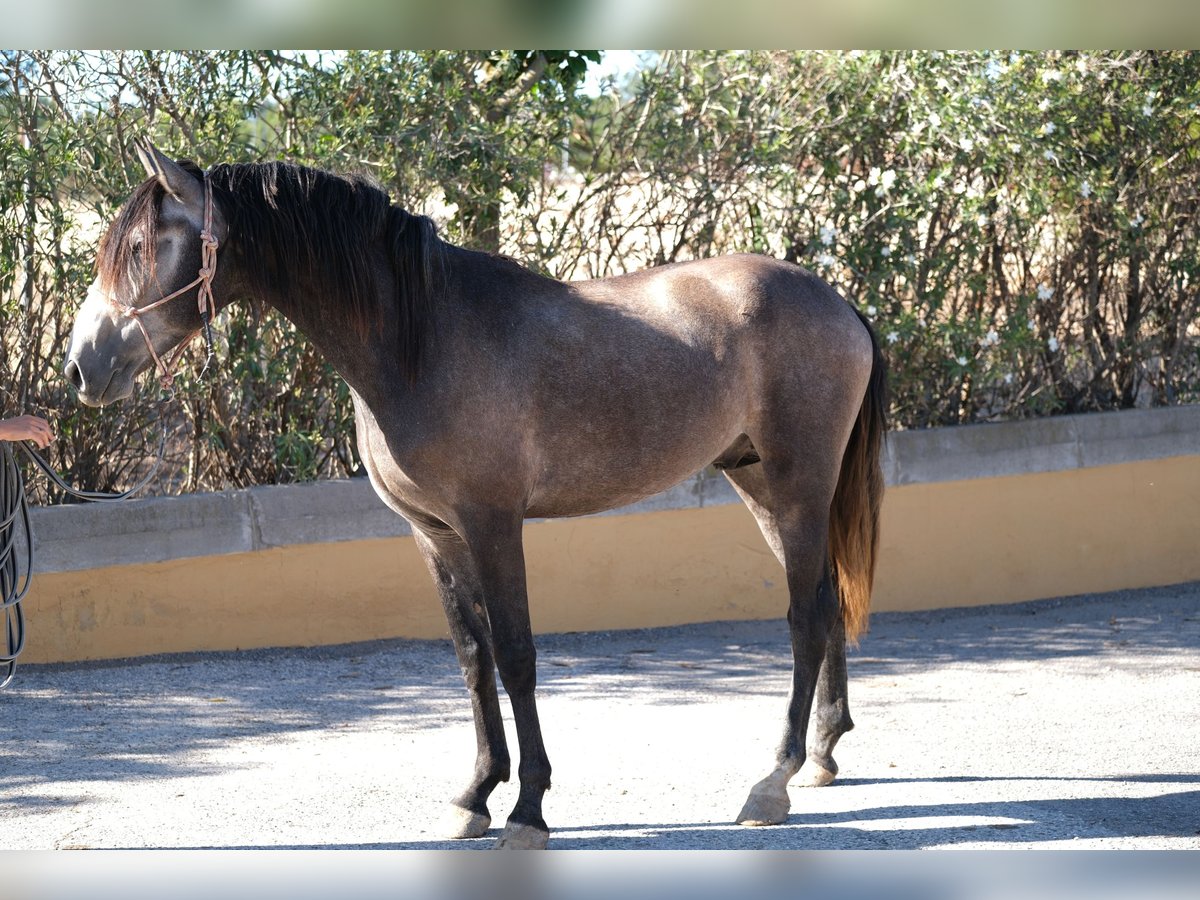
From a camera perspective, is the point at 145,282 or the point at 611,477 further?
the point at 611,477

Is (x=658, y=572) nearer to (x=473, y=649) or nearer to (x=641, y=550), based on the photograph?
(x=641, y=550)

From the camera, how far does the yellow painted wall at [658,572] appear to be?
6355 mm

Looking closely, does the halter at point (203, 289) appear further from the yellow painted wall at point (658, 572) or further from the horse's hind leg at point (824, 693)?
the yellow painted wall at point (658, 572)

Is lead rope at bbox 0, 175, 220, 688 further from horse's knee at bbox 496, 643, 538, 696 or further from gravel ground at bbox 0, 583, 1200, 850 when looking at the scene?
horse's knee at bbox 496, 643, 538, 696

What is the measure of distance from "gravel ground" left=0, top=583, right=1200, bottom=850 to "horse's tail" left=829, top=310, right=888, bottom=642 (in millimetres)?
653

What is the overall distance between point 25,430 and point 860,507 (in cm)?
A: 283

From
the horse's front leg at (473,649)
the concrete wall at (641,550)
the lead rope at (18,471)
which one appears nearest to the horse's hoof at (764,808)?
the horse's front leg at (473,649)

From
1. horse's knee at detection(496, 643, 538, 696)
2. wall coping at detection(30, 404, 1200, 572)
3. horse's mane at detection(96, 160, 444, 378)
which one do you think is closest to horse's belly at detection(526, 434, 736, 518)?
horse's knee at detection(496, 643, 538, 696)

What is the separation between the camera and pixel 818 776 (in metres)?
4.71

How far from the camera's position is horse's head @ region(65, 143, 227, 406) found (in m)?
3.62

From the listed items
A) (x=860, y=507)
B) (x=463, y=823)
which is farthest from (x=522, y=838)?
(x=860, y=507)
